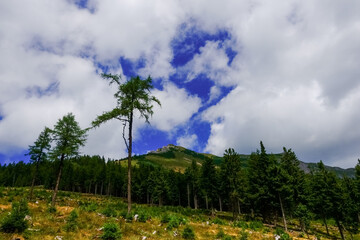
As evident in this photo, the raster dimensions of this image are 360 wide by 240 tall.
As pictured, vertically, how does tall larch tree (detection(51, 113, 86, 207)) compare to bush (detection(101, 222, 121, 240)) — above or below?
above

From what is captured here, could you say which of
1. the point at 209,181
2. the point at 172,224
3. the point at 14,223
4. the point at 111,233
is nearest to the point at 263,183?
the point at 209,181

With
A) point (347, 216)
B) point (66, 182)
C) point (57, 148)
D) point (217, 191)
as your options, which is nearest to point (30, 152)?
point (57, 148)

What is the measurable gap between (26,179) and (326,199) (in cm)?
12676

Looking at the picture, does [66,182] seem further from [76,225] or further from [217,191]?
[76,225]

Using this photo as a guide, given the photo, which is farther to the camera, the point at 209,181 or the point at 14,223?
the point at 209,181

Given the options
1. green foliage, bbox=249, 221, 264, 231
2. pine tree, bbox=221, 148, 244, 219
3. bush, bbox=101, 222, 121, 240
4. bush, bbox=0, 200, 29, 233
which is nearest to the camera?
bush, bbox=0, 200, 29, 233

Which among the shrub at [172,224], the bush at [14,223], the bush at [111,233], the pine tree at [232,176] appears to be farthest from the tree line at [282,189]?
the bush at [111,233]

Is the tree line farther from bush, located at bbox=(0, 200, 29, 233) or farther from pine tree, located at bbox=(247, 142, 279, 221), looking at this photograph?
bush, located at bbox=(0, 200, 29, 233)

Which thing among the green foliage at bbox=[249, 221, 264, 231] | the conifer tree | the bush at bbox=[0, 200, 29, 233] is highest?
the conifer tree

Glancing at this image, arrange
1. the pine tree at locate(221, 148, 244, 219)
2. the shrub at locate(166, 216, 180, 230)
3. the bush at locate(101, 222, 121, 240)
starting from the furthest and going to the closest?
the pine tree at locate(221, 148, 244, 219)
the shrub at locate(166, 216, 180, 230)
the bush at locate(101, 222, 121, 240)

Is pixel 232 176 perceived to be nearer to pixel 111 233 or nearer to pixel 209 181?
pixel 209 181

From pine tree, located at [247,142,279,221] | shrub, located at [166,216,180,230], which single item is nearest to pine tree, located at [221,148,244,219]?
pine tree, located at [247,142,279,221]

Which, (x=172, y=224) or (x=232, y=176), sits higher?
(x=232, y=176)

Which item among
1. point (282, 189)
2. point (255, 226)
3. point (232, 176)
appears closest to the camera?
point (255, 226)
